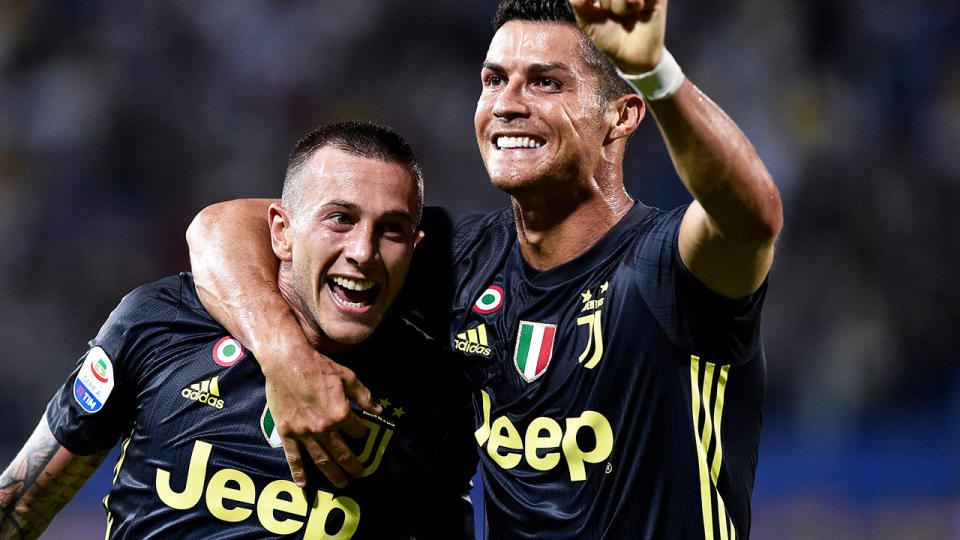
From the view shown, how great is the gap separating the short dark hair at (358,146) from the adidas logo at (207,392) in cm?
64

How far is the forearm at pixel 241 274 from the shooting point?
10.2 ft

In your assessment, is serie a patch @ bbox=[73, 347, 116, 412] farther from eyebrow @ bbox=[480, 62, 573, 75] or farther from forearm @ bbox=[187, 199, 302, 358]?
eyebrow @ bbox=[480, 62, 573, 75]

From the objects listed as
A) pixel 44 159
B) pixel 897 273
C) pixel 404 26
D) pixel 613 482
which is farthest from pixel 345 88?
pixel 613 482

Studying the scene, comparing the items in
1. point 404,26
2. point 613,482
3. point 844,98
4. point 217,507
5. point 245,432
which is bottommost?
point 217,507

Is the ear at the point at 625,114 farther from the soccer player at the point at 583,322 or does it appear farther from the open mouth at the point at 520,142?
the open mouth at the point at 520,142

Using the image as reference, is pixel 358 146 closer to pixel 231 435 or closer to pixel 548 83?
pixel 548 83

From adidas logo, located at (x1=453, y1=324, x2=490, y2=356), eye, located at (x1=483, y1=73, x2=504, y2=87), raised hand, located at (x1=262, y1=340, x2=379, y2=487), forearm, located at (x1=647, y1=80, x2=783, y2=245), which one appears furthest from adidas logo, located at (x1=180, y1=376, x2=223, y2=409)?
forearm, located at (x1=647, y1=80, x2=783, y2=245)

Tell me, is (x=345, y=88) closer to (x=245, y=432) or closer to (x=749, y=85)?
(x=749, y=85)

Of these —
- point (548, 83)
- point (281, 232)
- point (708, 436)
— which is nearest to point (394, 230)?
point (281, 232)

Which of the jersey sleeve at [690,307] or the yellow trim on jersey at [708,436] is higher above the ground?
the jersey sleeve at [690,307]

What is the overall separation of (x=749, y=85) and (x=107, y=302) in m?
5.45

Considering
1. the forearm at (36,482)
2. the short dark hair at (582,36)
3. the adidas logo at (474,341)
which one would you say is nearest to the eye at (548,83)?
the short dark hair at (582,36)

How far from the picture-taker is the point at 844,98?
27.0 ft

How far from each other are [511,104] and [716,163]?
41.1 inches
